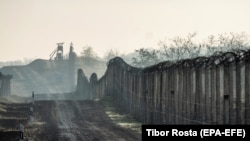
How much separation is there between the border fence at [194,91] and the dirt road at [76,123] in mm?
2362

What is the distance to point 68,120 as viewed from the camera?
99.2ft

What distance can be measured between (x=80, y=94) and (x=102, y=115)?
48.4m

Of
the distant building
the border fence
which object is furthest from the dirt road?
the distant building

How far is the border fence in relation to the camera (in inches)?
682

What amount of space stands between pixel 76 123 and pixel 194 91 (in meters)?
9.96

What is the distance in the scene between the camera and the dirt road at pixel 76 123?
21969 mm

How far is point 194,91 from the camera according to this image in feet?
69.1

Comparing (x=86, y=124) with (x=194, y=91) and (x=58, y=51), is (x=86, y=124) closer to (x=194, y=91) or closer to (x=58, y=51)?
(x=194, y=91)

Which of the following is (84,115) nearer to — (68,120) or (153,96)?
(68,120)

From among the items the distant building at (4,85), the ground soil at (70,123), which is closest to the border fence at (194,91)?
the ground soil at (70,123)

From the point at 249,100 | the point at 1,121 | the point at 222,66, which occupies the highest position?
the point at 222,66

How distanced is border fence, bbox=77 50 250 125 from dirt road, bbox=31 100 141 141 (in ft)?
7.75

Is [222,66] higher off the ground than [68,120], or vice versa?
[222,66]

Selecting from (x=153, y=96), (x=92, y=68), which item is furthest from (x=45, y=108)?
(x=92, y=68)
